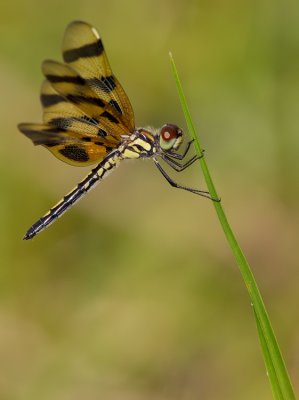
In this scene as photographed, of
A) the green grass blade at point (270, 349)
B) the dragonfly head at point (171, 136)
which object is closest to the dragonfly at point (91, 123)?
the dragonfly head at point (171, 136)

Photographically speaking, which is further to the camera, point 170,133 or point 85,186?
point 85,186

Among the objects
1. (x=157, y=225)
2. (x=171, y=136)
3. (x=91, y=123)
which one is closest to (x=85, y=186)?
(x=91, y=123)

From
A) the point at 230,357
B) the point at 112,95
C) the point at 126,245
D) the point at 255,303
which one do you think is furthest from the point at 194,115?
the point at 255,303

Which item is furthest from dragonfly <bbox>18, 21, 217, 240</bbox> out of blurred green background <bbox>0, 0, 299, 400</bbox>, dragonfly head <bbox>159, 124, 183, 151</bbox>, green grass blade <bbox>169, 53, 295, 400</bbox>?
green grass blade <bbox>169, 53, 295, 400</bbox>

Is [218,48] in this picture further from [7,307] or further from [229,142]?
[7,307]

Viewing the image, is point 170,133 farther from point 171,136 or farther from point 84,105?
point 84,105

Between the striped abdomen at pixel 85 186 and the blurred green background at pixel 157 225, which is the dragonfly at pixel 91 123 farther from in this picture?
the blurred green background at pixel 157 225
